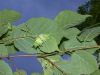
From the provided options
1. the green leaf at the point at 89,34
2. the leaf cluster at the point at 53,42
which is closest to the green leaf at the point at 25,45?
the leaf cluster at the point at 53,42

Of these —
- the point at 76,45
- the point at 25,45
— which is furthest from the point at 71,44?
the point at 25,45

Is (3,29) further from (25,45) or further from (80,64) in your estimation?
(80,64)

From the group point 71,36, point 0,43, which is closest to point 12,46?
point 0,43

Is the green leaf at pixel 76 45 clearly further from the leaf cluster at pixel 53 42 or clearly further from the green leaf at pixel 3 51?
the green leaf at pixel 3 51

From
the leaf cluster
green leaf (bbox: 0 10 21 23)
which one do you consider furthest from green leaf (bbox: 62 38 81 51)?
green leaf (bbox: 0 10 21 23)

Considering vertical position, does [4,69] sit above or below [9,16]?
below

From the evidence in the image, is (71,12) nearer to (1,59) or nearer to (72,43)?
(72,43)

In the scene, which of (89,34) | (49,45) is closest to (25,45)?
(49,45)

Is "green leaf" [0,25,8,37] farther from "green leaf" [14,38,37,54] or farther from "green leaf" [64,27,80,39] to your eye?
"green leaf" [64,27,80,39]
